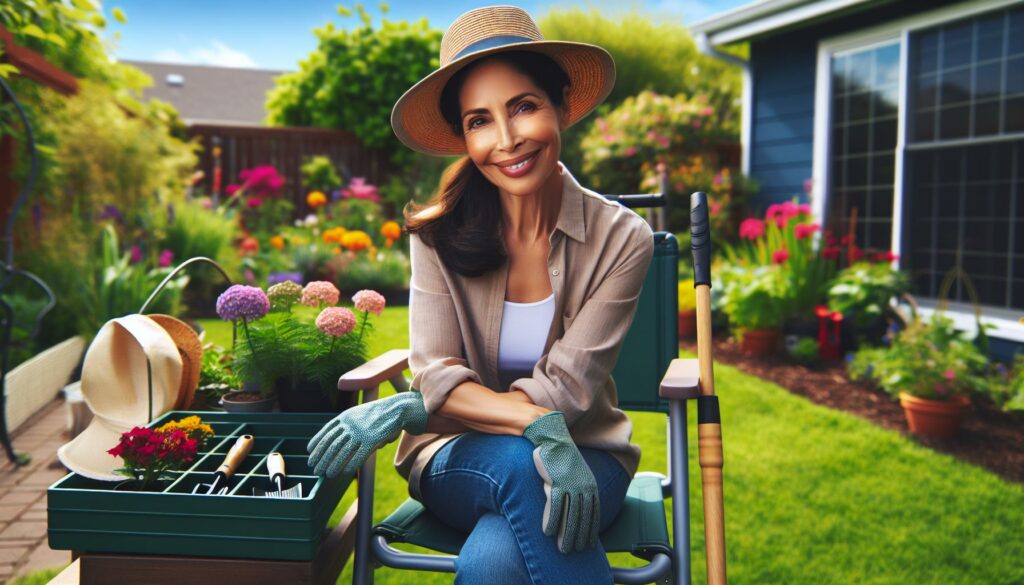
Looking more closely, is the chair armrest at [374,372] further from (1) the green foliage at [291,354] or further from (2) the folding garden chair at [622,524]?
(1) the green foliage at [291,354]

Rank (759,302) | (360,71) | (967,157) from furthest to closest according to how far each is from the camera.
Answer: (360,71), (967,157), (759,302)

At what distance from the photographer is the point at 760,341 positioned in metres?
5.07

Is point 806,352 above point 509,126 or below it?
below

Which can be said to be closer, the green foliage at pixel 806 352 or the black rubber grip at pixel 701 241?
the black rubber grip at pixel 701 241

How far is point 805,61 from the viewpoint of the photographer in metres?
6.36

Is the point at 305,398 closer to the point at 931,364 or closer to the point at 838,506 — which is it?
the point at 838,506

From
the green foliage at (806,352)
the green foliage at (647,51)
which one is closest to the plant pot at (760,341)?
the green foliage at (806,352)

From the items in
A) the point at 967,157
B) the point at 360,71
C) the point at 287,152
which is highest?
the point at 360,71

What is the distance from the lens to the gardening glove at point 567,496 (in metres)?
1.32

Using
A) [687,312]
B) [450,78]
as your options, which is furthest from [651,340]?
[687,312]

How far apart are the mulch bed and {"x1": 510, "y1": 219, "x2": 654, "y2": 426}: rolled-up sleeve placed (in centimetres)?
228

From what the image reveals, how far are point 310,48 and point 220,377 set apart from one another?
34.5 ft

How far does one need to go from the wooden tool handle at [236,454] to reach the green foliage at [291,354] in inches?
12.1

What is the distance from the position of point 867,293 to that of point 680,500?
3.85 meters
